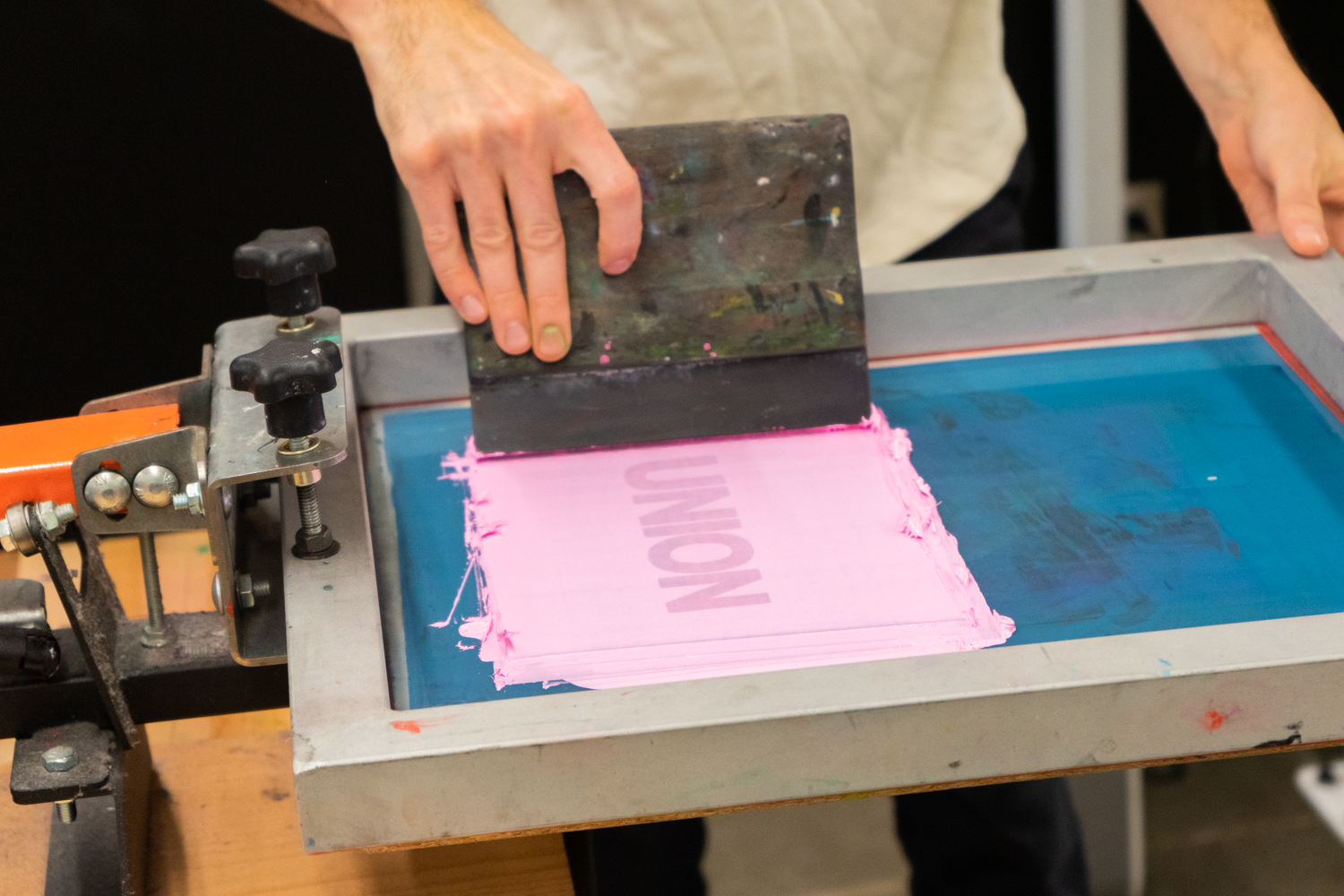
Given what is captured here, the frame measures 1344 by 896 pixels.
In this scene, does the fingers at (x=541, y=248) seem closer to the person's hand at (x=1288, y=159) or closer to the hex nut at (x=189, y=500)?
the hex nut at (x=189, y=500)

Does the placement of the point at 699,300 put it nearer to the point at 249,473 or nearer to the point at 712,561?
the point at 712,561

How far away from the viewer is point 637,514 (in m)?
0.76

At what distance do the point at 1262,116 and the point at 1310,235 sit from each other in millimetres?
131

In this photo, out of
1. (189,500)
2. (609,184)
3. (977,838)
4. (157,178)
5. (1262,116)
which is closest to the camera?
(189,500)

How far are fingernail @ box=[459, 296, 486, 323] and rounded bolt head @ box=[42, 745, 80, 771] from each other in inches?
13.6

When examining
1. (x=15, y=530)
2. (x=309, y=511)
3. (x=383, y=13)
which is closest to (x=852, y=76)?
(x=383, y=13)

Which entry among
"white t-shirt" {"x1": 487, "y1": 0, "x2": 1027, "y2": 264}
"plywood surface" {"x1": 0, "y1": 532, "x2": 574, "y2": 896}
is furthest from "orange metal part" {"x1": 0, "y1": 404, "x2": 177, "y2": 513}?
"white t-shirt" {"x1": 487, "y1": 0, "x2": 1027, "y2": 264}

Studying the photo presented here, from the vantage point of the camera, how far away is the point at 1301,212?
3.03 feet

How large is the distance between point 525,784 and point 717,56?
726mm

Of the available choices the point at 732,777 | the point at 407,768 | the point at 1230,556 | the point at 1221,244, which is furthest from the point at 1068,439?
the point at 407,768

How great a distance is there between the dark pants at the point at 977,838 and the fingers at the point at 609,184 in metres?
0.51

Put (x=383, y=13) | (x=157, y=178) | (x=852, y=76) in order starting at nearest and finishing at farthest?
(x=383, y=13) < (x=852, y=76) < (x=157, y=178)

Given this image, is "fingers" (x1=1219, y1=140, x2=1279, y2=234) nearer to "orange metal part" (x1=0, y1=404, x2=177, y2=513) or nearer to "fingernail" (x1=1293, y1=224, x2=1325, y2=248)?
"fingernail" (x1=1293, y1=224, x2=1325, y2=248)

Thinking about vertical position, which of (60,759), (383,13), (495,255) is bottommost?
(60,759)
